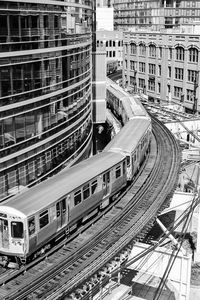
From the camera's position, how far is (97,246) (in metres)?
21.5

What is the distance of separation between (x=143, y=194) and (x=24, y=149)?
27.0 feet

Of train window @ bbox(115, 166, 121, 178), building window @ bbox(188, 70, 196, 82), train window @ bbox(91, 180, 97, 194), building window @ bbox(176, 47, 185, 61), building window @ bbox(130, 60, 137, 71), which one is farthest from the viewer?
building window @ bbox(130, 60, 137, 71)

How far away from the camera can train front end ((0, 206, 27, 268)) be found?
18.6 meters

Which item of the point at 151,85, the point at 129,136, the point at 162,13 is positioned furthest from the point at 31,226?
the point at 162,13

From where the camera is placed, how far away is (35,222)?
1906 centimetres

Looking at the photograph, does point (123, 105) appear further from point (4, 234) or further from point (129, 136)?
point (4, 234)

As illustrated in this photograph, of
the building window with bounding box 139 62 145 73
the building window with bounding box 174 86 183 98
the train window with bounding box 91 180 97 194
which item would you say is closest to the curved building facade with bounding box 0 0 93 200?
the train window with bounding box 91 180 97 194

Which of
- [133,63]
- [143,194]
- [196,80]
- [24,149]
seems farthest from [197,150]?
[133,63]

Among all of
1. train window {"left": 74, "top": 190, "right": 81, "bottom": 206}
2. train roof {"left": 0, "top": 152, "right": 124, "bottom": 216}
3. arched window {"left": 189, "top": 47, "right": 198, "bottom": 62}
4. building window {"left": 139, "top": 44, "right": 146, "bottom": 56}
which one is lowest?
train window {"left": 74, "top": 190, "right": 81, "bottom": 206}

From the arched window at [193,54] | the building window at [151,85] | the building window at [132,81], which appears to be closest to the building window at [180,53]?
the arched window at [193,54]

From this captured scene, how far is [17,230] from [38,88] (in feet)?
33.1

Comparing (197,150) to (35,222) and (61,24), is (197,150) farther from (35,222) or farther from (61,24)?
(35,222)

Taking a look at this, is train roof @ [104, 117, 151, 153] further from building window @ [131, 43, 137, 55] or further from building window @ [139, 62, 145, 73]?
building window @ [131, 43, 137, 55]

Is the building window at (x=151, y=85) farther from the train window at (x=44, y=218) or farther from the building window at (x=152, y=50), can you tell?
the train window at (x=44, y=218)
